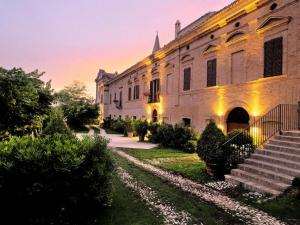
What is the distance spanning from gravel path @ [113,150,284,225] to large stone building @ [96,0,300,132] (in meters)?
5.80

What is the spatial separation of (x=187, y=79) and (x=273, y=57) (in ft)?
24.7

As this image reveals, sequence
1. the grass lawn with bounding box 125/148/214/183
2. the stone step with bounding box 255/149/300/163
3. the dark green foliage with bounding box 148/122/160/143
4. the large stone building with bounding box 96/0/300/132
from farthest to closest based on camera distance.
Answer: the dark green foliage with bounding box 148/122/160/143 → the large stone building with bounding box 96/0/300/132 → the grass lawn with bounding box 125/148/214/183 → the stone step with bounding box 255/149/300/163

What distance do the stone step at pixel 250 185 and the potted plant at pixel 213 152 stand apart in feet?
1.62

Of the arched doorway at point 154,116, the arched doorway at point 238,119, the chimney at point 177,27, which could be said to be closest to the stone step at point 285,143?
the arched doorway at point 238,119

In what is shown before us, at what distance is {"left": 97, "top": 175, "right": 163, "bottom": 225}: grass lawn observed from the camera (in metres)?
5.06

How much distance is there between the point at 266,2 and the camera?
38.7ft

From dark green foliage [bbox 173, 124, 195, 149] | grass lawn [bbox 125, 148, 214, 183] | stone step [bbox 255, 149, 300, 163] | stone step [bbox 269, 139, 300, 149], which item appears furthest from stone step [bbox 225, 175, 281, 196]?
dark green foliage [bbox 173, 124, 195, 149]

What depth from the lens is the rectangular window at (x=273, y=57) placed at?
441 inches

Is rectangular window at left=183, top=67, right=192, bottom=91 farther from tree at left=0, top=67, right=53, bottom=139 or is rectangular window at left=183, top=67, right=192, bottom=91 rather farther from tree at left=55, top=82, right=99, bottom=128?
tree at left=55, top=82, right=99, bottom=128

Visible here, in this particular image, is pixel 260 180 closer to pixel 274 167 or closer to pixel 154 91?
pixel 274 167

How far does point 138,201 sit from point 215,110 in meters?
10.1

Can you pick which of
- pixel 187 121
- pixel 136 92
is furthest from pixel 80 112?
pixel 187 121

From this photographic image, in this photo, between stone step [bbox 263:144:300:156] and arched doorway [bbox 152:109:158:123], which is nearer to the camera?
stone step [bbox 263:144:300:156]

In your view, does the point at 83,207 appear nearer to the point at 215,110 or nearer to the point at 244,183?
the point at 244,183
